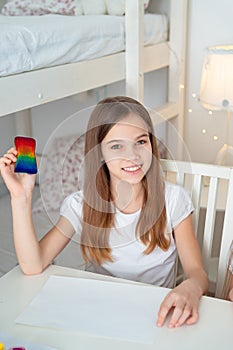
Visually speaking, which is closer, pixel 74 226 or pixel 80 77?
pixel 74 226

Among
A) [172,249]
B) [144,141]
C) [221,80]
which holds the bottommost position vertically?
[172,249]

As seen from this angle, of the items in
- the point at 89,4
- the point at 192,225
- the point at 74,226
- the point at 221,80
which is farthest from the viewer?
the point at 89,4

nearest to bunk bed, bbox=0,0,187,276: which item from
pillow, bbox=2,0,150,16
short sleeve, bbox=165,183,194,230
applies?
pillow, bbox=2,0,150,16

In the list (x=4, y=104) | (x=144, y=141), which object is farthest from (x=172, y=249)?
(x=4, y=104)

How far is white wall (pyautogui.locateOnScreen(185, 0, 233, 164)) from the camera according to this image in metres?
1.82

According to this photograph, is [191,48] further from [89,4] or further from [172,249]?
[172,249]

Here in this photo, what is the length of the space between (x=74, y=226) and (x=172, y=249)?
0.22 metres

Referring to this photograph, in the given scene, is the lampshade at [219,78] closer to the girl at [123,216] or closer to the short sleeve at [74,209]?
the girl at [123,216]

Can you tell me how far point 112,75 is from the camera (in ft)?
5.24

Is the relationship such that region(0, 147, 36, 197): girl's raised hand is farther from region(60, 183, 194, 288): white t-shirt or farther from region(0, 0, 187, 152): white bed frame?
region(0, 0, 187, 152): white bed frame

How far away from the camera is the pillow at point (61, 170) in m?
0.77

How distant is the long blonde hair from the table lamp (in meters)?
0.72

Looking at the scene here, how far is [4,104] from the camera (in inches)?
44.7

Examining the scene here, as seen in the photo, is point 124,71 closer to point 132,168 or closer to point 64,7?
point 64,7
